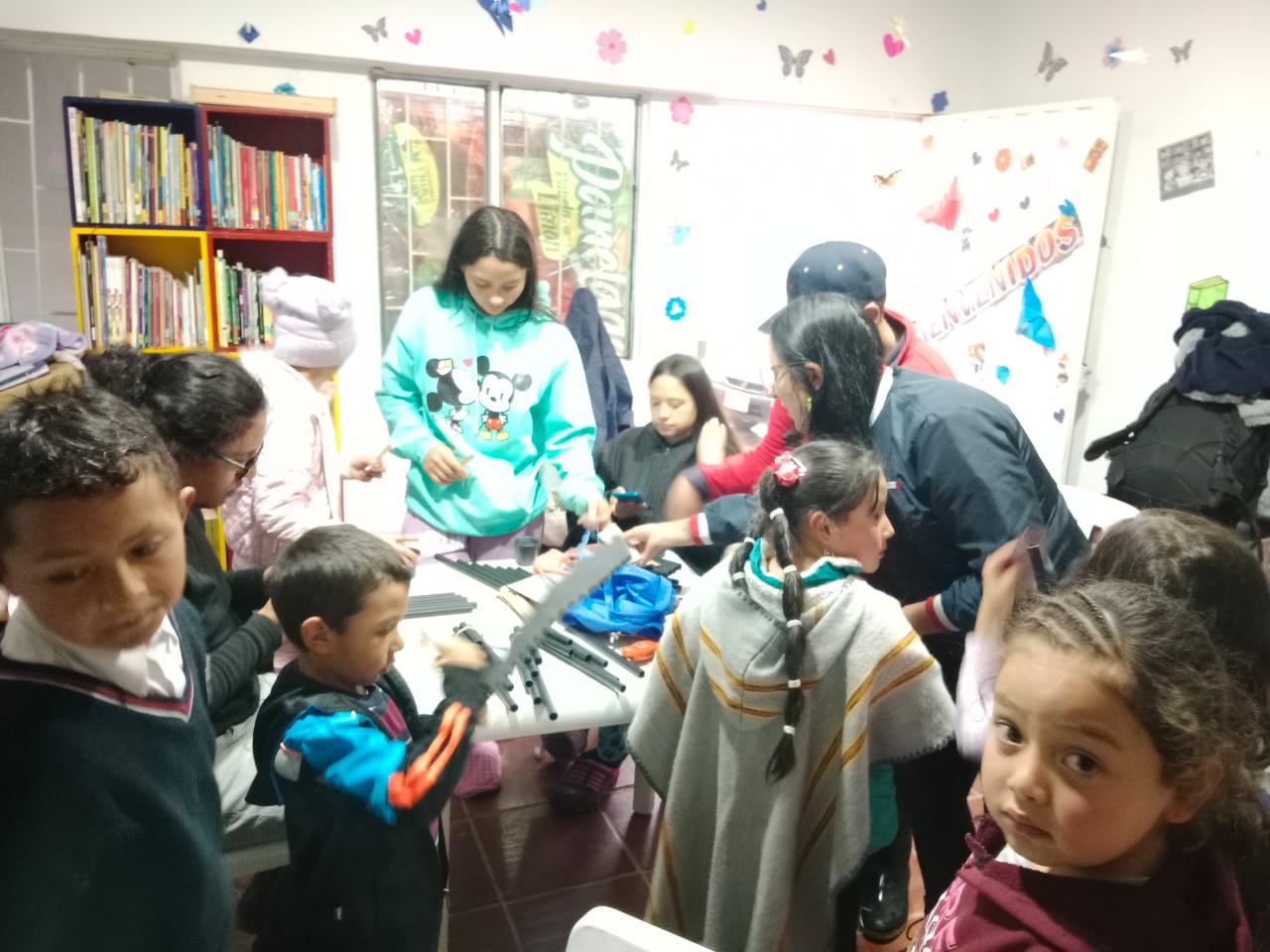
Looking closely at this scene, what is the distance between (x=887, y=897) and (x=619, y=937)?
4.52 feet

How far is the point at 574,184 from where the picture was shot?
13.3 ft

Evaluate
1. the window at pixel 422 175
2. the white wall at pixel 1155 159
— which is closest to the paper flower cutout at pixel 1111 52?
the white wall at pixel 1155 159

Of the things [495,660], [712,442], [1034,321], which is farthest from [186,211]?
[1034,321]

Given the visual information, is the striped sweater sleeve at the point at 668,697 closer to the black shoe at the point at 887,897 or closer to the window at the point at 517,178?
the black shoe at the point at 887,897

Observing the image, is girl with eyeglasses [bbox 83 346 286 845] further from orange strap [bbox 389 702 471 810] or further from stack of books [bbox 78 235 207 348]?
stack of books [bbox 78 235 207 348]

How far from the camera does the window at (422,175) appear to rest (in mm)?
3758

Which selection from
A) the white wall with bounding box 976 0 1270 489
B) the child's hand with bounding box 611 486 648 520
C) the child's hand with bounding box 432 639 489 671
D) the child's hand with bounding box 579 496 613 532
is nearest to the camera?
the child's hand with bounding box 432 639 489 671

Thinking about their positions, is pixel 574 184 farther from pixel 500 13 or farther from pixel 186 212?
pixel 186 212

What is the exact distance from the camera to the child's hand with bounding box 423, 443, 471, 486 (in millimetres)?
2221

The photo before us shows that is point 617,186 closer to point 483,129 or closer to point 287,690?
point 483,129

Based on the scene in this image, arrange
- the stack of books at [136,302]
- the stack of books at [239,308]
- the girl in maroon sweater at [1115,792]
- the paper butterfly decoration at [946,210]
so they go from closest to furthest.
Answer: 1. the girl in maroon sweater at [1115,792]
2. the stack of books at [136,302]
3. the stack of books at [239,308]
4. the paper butterfly decoration at [946,210]

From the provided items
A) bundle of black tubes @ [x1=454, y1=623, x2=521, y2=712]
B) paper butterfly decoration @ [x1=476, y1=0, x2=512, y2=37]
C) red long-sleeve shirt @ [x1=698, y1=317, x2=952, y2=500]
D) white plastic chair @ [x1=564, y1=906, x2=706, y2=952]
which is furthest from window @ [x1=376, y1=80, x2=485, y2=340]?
white plastic chair @ [x1=564, y1=906, x2=706, y2=952]

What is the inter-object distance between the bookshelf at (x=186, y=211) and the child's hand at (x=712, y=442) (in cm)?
175

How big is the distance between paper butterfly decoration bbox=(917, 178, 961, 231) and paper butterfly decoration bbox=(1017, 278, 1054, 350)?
1.89 feet
